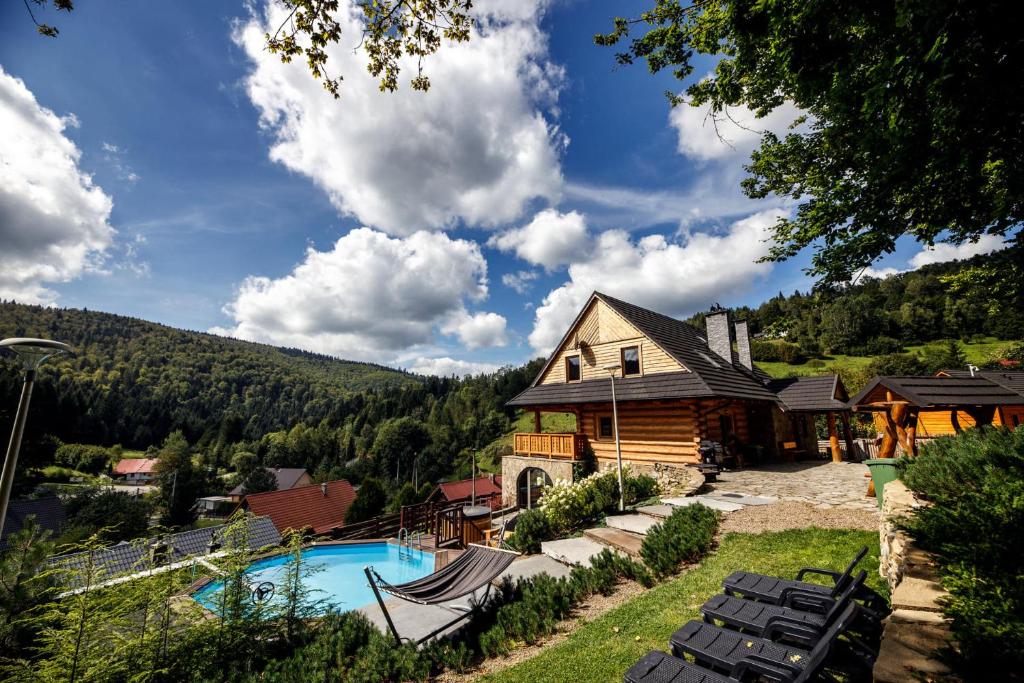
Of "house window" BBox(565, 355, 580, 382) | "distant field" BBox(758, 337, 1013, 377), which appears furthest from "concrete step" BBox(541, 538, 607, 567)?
"distant field" BBox(758, 337, 1013, 377)

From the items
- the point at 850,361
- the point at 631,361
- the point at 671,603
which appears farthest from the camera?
the point at 850,361

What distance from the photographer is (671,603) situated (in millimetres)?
4820

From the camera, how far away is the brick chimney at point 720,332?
59.8 feet

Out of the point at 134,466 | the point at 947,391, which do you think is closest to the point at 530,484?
the point at 947,391

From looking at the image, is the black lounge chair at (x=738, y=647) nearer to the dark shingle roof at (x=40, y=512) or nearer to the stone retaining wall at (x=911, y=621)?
the stone retaining wall at (x=911, y=621)

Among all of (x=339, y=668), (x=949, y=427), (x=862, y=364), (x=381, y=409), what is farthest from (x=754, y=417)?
(x=381, y=409)

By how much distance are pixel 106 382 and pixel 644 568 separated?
185 metres

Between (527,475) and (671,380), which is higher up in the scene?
(671,380)

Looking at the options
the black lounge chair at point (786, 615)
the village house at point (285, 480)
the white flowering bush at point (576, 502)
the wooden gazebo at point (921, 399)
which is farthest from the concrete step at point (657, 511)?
the village house at point (285, 480)

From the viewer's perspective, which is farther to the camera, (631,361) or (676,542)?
(631,361)

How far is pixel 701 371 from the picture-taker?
14.3m

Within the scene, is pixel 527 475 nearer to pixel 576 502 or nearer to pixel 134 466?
pixel 576 502

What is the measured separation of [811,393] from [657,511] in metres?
12.2

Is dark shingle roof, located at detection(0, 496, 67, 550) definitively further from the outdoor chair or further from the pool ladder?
the outdoor chair
